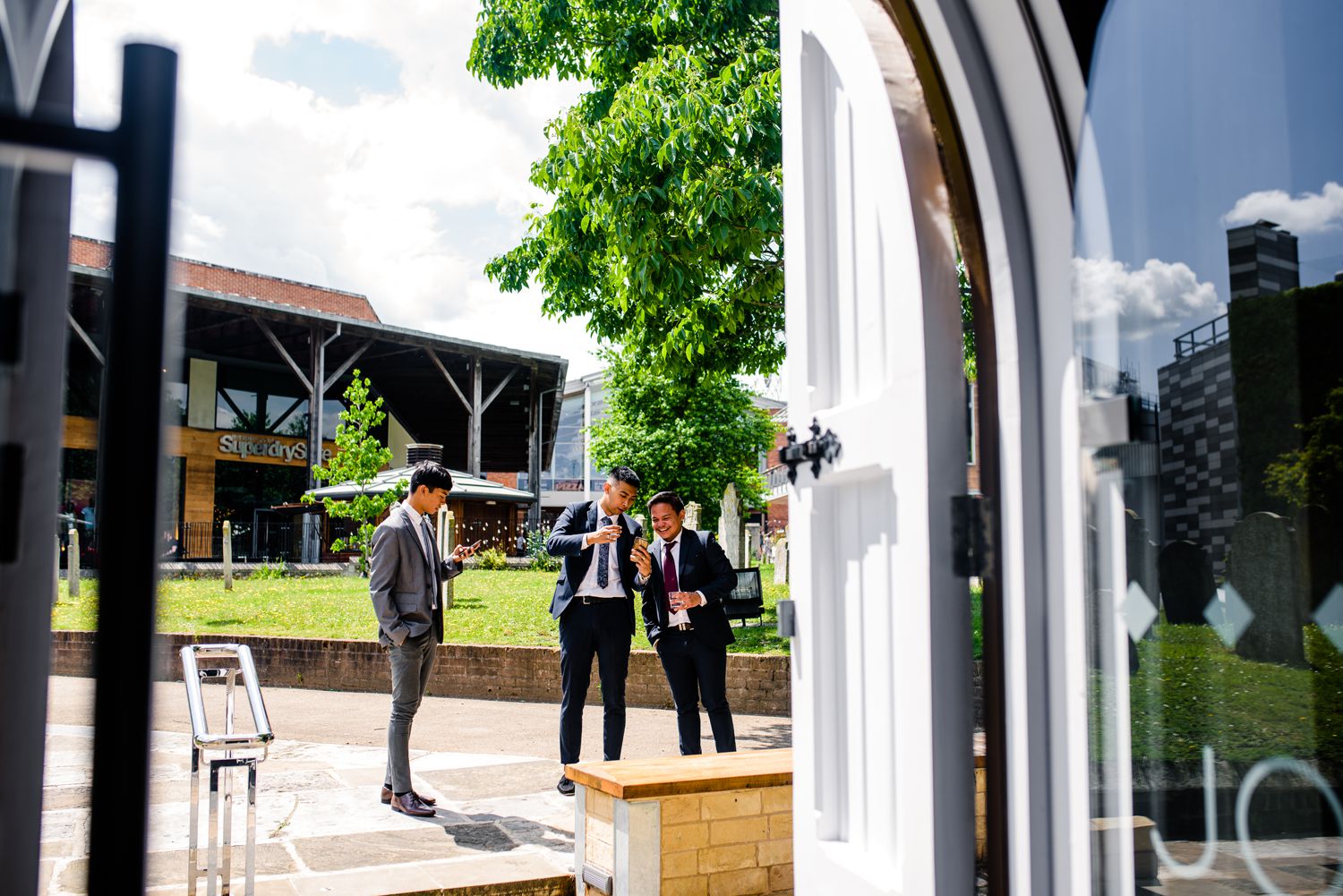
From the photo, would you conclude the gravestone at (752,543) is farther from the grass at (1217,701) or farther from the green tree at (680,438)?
the grass at (1217,701)

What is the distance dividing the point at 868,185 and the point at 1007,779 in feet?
4.32

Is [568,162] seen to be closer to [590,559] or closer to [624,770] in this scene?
[590,559]

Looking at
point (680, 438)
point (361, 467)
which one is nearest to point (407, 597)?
point (361, 467)

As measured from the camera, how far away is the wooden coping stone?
11.7ft

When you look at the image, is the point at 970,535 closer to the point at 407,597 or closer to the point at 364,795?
the point at 407,597

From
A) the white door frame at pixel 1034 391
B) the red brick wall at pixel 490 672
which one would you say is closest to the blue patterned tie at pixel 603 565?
the red brick wall at pixel 490 672

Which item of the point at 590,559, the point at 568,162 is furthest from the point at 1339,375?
the point at 568,162

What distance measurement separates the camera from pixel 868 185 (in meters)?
2.37

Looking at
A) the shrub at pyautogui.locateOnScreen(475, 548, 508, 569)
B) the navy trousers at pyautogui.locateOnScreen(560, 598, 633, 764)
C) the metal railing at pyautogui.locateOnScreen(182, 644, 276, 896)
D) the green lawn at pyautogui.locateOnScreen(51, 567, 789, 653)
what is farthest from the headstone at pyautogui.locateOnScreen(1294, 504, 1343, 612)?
the shrub at pyautogui.locateOnScreen(475, 548, 508, 569)

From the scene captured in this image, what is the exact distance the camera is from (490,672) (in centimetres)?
1034

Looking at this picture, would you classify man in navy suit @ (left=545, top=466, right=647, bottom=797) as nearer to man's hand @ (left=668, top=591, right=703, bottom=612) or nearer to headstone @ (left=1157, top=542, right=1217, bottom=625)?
man's hand @ (left=668, top=591, right=703, bottom=612)

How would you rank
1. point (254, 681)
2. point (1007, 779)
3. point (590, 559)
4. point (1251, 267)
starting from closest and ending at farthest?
point (1251, 267) → point (1007, 779) → point (254, 681) → point (590, 559)

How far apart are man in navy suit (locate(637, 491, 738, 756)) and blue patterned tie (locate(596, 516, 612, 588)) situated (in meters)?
0.18

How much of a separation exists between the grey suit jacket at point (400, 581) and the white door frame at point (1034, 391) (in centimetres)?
365
